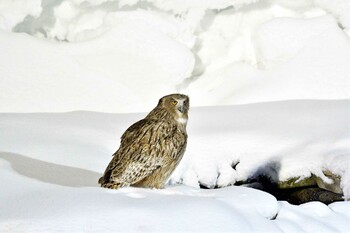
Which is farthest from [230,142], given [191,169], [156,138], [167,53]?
[167,53]

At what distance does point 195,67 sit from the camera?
816 centimetres

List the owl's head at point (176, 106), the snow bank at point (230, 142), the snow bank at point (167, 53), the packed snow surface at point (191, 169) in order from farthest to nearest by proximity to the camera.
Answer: the snow bank at point (167, 53), the snow bank at point (230, 142), the owl's head at point (176, 106), the packed snow surface at point (191, 169)

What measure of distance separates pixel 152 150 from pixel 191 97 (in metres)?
4.35

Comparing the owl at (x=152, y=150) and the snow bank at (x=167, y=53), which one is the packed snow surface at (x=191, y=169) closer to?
the owl at (x=152, y=150)

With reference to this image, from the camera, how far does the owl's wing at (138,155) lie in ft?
11.1

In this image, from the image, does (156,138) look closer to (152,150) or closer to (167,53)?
(152,150)

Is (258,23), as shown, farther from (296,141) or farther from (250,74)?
(296,141)

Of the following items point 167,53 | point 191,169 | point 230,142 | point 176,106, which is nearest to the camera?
point 176,106

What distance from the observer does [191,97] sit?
777 centimetres

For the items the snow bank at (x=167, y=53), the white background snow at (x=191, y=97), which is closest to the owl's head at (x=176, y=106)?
the white background snow at (x=191, y=97)

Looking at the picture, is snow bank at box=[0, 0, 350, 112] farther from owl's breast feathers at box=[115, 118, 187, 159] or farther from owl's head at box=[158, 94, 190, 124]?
owl's breast feathers at box=[115, 118, 187, 159]

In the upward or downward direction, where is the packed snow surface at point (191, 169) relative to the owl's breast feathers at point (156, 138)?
downward

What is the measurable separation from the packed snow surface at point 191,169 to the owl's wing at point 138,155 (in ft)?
0.33

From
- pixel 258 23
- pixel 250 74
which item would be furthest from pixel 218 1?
pixel 250 74
